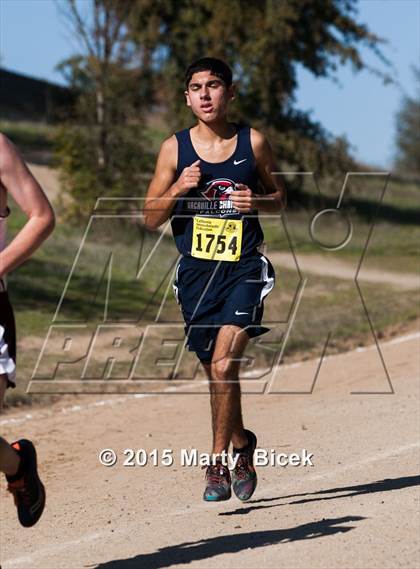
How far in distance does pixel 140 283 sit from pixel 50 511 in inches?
568

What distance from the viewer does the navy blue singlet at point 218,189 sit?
22.2 ft

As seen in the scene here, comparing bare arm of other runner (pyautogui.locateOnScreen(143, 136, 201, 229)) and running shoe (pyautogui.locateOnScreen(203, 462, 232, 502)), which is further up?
bare arm of other runner (pyautogui.locateOnScreen(143, 136, 201, 229))

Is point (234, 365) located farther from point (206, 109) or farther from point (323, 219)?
point (323, 219)

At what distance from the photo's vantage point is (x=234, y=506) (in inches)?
281

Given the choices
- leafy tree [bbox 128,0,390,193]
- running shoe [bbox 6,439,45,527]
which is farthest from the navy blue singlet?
leafy tree [bbox 128,0,390,193]

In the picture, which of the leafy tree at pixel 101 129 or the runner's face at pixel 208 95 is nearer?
the runner's face at pixel 208 95

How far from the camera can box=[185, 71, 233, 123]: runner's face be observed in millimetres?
6828

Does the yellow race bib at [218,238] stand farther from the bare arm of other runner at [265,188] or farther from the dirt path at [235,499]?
the dirt path at [235,499]

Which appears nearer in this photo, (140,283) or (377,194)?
(140,283)

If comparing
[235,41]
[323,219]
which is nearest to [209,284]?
[323,219]

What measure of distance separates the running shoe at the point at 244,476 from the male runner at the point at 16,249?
5.85ft

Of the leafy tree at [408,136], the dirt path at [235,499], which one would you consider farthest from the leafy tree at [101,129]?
the leafy tree at [408,136]

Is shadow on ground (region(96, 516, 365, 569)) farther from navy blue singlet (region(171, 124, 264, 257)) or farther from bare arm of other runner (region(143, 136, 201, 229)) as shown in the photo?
bare arm of other runner (region(143, 136, 201, 229))

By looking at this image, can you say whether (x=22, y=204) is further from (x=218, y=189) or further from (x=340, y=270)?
(x=340, y=270)
